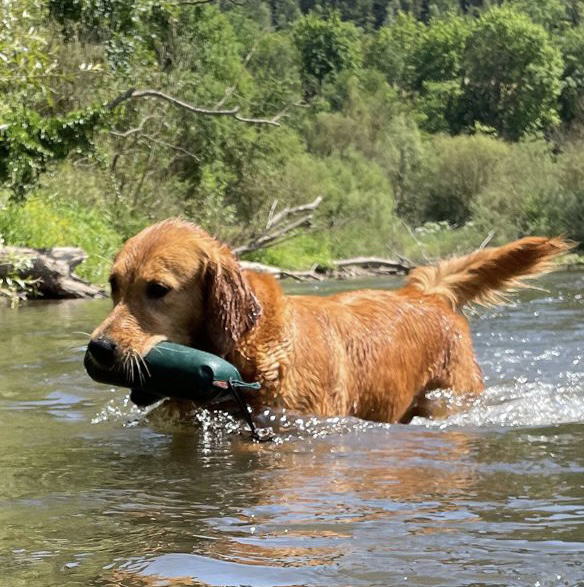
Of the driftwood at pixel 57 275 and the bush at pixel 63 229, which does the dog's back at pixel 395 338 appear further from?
the bush at pixel 63 229

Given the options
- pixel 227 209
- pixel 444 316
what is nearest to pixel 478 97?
pixel 227 209

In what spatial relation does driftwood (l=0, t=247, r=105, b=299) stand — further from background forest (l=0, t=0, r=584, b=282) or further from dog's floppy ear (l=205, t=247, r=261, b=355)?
dog's floppy ear (l=205, t=247, r=261, b=355)

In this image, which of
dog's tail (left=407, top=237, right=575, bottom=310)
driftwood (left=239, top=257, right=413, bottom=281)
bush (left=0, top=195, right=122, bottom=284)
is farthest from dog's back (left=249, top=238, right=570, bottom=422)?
driftwood (left=239, top=257, right=413, bottom=281)

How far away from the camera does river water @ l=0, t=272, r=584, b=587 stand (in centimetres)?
347

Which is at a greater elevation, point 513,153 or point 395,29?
point 395,29

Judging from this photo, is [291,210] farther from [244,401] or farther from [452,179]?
[452,179]

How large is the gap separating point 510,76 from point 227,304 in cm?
10573

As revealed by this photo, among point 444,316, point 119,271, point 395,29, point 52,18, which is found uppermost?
point 395,29

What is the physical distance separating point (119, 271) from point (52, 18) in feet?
67.7

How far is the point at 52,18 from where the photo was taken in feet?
80.9

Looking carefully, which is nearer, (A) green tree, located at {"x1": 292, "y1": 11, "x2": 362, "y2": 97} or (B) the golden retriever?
(B) the golden retriever

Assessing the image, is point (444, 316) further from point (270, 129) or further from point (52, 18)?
point (270, 129)

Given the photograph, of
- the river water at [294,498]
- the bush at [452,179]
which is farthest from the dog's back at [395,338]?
the bush at [452,179]

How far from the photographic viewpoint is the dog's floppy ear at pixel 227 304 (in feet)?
18.8
